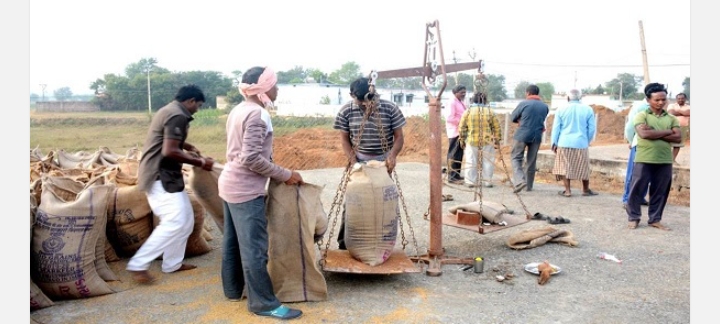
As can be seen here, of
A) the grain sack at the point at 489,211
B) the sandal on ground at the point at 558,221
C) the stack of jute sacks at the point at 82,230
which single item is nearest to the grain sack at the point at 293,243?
the stack of jute sacks at the point at 82,230

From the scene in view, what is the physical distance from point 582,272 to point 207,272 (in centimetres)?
337

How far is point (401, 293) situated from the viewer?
4.16 m

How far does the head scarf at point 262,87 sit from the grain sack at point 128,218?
1655 millimetres

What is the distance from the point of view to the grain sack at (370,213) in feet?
→ 13.9

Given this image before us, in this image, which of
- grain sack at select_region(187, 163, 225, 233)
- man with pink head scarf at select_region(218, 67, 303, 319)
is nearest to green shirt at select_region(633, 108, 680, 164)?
man with pink head scarf at select_region(218, 67, 303, 319)

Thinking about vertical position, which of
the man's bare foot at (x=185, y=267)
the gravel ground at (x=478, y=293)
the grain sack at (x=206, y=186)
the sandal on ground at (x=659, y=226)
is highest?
the grain sack at (x=206, y=186)

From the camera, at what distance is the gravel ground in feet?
12.3

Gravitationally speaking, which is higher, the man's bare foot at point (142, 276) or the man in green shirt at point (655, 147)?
the man in green shirt at point (655, 147)

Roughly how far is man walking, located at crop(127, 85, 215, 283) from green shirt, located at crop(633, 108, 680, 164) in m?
4.81

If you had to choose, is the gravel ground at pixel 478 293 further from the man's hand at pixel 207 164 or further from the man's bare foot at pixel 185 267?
the man's hand at pixel 207 164

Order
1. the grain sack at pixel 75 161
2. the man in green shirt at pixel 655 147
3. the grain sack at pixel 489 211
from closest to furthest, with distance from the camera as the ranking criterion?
the grain sack at pixel 489 211 → the man in green shirt at pixel 655 147 → the grain sack at pixel 75 161

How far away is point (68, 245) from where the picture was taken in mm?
3918

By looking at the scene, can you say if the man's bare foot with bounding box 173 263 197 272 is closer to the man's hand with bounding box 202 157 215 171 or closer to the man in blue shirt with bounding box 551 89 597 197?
the man's hand with bounding box 202 157 215 171

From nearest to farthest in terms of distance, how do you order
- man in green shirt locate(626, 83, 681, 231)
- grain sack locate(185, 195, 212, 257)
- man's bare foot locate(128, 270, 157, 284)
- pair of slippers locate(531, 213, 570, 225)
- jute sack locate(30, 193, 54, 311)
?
jute sack locate(30, 193, 54, 311) < man's bare foot locate(128, 270, 157, 284) < grain sack locate(185, 195, 212, 257) < man in green shirt locate(626, 83, 681, 231) < pair of slippers locate(531, 213, 570, 225)
